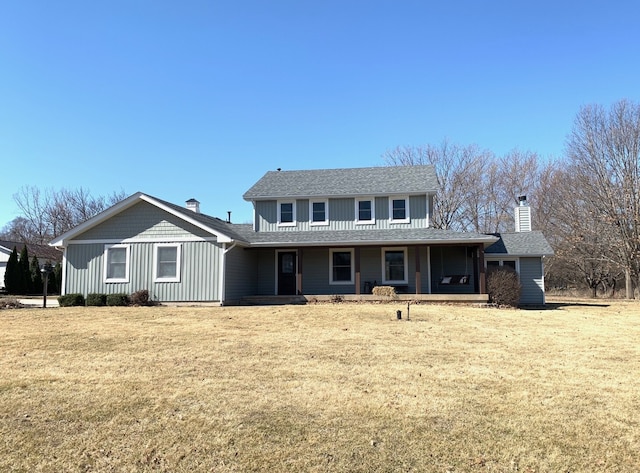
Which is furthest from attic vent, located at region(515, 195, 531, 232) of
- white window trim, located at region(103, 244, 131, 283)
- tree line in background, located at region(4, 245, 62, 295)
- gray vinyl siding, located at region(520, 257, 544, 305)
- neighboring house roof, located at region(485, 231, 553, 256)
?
tree line in background, located at region(4, 245, 62, 295)

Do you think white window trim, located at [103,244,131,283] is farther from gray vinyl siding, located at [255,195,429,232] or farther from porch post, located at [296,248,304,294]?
porch post, located at [296,248,304,294]

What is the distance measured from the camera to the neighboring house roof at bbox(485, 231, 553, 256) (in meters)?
20.8

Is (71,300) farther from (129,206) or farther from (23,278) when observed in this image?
(23,278)

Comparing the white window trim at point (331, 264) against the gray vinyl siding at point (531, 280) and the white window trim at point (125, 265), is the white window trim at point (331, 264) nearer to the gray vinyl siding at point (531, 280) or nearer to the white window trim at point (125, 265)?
the gray vinyl siding at point (531, 280)

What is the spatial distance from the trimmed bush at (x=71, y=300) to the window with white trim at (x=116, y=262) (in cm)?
113

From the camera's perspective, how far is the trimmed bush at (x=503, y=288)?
1839 centimetres

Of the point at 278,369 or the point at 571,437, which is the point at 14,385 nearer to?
the point at 278,369

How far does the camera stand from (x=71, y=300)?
1778cm

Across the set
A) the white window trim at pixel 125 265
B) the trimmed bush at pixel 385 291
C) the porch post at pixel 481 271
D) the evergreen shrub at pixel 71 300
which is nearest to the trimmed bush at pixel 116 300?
the white window trim at pixel 125 265

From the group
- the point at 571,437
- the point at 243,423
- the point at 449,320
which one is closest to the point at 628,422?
the point at 571,437

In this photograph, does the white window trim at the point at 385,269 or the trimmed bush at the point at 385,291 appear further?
the white window trim at the point at 385,269

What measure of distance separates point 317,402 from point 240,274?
14482mm

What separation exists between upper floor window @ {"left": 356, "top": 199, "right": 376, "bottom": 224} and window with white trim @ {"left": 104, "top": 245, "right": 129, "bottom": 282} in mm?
9591

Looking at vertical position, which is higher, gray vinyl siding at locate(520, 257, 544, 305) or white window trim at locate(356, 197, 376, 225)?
white window trim at locate(356, 197, 376, 225)
